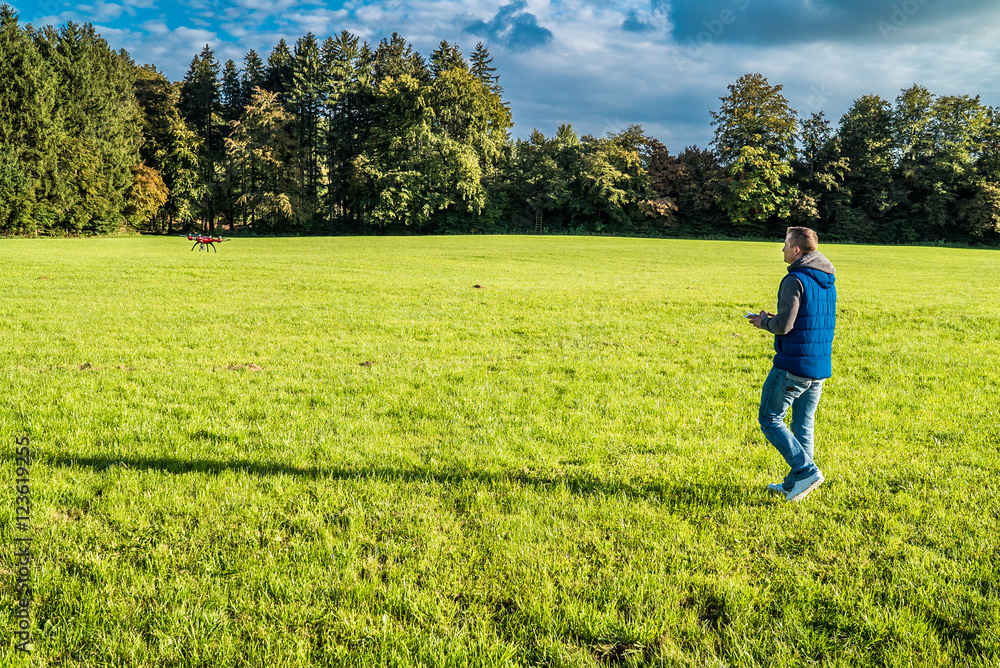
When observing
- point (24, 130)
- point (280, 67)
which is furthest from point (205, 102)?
point (24, 130)

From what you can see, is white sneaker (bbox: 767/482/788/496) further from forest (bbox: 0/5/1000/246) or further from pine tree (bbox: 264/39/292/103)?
pine tree (bbox: 264/39/292/103)

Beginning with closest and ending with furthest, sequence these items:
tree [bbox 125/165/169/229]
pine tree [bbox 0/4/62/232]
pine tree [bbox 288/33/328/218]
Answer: pine tree [bbox 0/4/62/232] → tree [bbox 125/165/169/229] → pine tree [bbox 288/33/328/218]

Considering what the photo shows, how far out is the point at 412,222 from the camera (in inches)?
2581

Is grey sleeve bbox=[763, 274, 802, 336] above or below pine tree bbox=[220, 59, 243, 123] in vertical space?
below

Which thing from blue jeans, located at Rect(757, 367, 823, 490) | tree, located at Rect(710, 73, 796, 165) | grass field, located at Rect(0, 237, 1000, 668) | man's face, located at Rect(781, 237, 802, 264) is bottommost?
grass field, located at Rect(0, 237, 1000, 668)

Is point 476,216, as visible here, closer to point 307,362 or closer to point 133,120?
point 133,120

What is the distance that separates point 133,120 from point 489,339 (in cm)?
6767

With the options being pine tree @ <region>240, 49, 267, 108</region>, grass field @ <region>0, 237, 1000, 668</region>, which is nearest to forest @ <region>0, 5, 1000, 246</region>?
pine tree @ <region>240, 49, 267, 108</region>

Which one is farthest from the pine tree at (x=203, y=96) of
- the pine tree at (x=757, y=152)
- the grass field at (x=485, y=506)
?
the grass field at (x=485, y=506)

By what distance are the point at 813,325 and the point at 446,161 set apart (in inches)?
2450

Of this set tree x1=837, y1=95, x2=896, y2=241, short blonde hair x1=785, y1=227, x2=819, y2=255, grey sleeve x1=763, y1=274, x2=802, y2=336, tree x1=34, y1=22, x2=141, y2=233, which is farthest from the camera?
tree x1=837, y1=95, x2=896, y2=241

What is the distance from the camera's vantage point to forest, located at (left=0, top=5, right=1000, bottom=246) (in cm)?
5856

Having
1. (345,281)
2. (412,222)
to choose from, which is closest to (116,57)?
(412,222)

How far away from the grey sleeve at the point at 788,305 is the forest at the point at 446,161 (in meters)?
60.4
